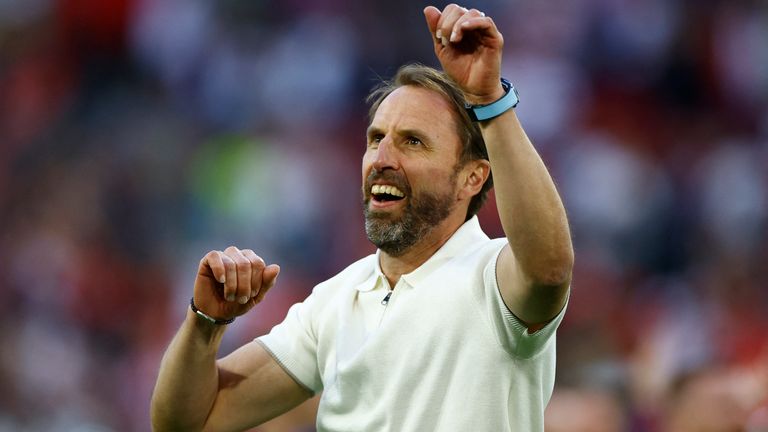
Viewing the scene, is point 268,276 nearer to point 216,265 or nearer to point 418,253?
point 216,265

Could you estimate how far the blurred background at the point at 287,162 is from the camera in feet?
22.1

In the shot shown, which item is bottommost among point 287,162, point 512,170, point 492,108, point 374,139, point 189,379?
point 287,162

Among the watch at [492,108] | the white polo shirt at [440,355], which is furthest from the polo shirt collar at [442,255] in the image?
the watch at [492,108]

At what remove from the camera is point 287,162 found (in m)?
7.72

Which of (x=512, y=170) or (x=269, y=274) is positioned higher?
(x=512, y=170)

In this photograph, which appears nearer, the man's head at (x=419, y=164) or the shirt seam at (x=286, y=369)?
the man's head at (x=419, y=164)

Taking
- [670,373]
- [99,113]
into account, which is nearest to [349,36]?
[99,113]

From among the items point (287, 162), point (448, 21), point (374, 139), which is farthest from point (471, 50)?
point (287, 162)

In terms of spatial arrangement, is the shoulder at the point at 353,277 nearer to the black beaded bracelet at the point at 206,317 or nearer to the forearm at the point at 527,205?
the black beaded bracelet at the point at 206,317

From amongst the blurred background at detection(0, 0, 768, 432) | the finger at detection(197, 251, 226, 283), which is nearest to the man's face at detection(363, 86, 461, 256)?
the finger at detection(197, 251, 226, 283)

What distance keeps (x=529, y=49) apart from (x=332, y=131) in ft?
4.92

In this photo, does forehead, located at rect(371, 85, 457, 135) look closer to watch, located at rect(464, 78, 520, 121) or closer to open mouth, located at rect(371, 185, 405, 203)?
open mouth, located at rect(371, 185, 405, 203)

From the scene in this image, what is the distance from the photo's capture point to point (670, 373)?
221 inches

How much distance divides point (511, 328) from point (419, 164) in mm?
564
